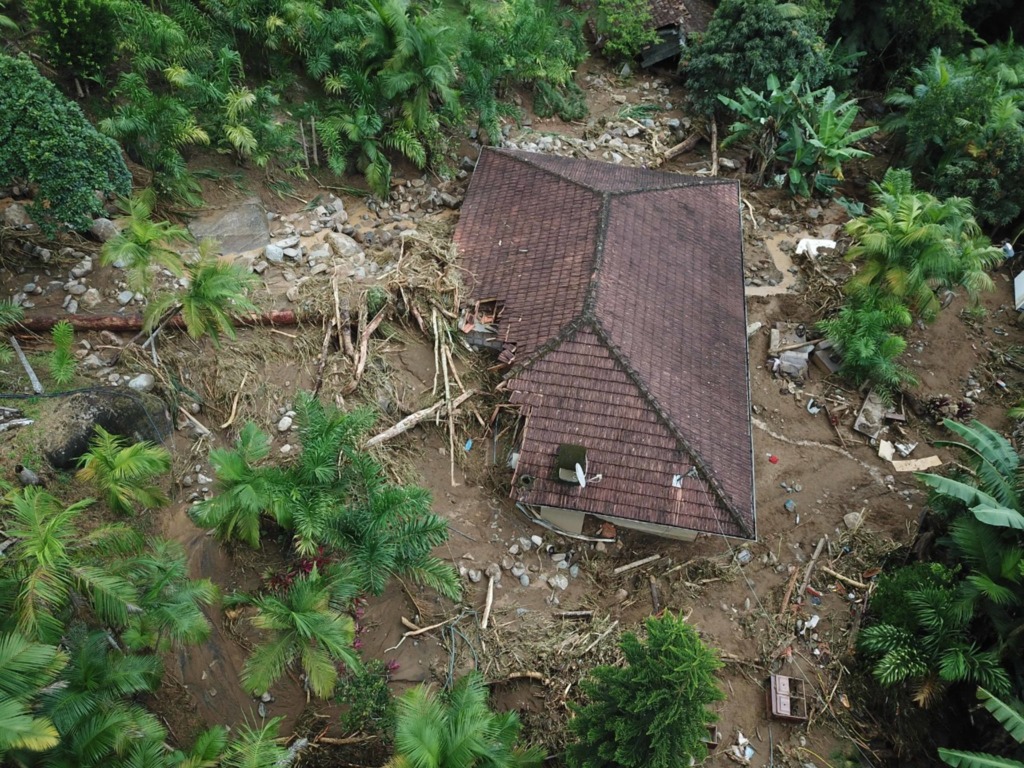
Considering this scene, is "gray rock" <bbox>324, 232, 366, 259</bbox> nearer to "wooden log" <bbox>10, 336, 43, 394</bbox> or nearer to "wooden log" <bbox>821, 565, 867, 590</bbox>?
"wooden log" <bbox>10, 336, 43, 394</bbox>

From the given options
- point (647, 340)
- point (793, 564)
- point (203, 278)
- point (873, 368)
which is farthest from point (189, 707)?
point (873, 368)

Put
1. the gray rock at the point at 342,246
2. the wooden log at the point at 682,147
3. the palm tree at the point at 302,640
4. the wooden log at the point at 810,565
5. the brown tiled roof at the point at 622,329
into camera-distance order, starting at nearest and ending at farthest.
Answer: the palm tree at the point at 302,640 → the brown tiled roof at the point at 622,329 → the wooden log at the point at 810,565 → the gray rock at the point at 342,246 → the wooden log at the point at 682,147

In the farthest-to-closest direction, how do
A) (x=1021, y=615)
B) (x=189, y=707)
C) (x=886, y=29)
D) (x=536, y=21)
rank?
(x=886, y=29)
(x=536, y=21)
(x=1021, y=615)
(x=189, y=707)

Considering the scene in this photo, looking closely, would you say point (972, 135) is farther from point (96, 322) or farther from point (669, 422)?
point (96, 322)

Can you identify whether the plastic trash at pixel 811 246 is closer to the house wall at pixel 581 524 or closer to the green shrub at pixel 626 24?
the green shrub at pixel 626 24

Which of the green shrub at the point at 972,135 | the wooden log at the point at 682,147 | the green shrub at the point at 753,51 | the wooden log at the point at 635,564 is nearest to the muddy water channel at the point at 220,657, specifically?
the wooden log at the point at 635,564

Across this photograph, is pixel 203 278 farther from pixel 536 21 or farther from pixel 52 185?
pixel 536 21
